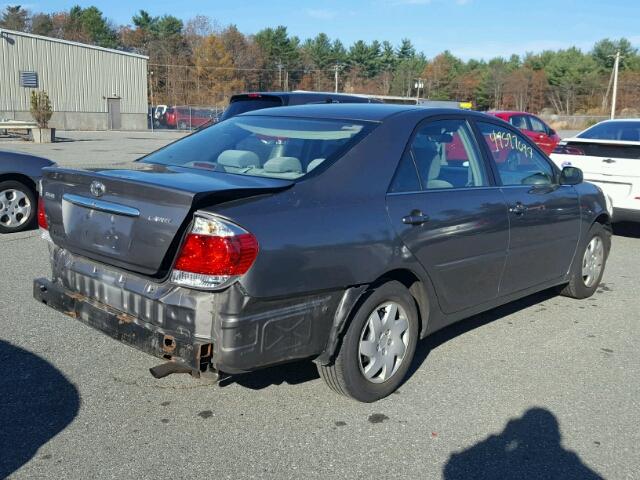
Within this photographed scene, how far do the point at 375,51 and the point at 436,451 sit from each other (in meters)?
103

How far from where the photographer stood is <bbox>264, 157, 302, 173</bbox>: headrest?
3664 mm

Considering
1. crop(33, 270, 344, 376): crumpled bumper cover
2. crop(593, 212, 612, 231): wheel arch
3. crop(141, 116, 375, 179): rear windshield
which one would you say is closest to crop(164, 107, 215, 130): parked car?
crop(593, 212, 612, 231): wheel arch

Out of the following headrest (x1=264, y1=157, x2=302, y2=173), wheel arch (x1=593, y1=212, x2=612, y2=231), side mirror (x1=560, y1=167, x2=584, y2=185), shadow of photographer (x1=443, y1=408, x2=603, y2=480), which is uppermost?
headrest (x1=264, y1=157, x2=302, y2=173)

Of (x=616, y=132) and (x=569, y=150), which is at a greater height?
(x=616, y=132)

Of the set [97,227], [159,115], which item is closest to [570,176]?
[97,227]

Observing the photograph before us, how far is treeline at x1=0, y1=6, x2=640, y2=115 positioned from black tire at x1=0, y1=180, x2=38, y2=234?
7367cm

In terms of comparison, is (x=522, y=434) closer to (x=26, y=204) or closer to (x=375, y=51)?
(x=26, y=204)

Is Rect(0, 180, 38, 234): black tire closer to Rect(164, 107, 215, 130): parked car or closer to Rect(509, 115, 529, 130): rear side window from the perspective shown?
Rect(509, 115, 529, 130): rear side window

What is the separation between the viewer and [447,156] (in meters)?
4.29

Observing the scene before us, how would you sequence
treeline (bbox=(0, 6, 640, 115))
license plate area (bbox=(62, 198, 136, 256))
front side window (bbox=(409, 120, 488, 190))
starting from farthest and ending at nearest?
treeline (bbox=(0, 6, 640, 115)), front side window (bbox=(409, 120, 488, 190)), license plate area (bbox=(62, 198, 136, 256))

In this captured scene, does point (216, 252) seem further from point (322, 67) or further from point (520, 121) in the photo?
point (322, 67)

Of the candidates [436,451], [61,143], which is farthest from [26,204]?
[61,143]

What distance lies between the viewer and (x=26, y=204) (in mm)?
8266

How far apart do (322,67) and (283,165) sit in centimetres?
9495
